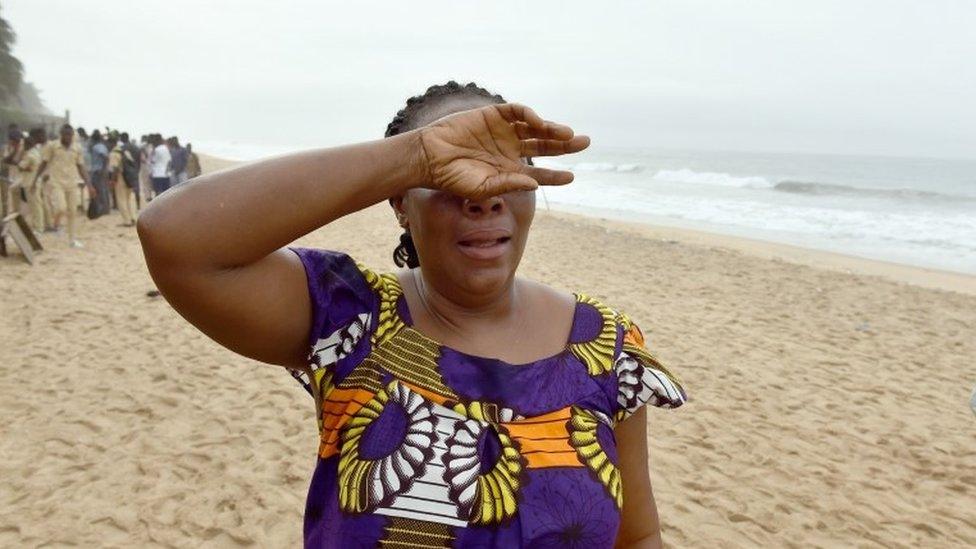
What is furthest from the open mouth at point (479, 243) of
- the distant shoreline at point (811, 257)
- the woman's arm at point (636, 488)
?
the distant shoreline at point (811, 257)

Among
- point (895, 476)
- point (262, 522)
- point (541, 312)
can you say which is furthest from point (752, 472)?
point (541, 312)

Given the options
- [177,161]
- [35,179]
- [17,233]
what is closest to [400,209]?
[17,233]

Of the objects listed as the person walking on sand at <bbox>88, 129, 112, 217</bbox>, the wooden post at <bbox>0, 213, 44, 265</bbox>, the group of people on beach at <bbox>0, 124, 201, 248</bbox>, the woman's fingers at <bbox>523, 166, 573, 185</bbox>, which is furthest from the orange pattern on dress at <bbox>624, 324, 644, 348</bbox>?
the person walking on sand at <bbox>88, 129, 112, 217</bbox>

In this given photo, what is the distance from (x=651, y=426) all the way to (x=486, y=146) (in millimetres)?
3971

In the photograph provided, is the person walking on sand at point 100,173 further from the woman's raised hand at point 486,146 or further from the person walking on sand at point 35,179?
the woman's raised hand at point 486,146

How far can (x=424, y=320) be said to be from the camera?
1.34m

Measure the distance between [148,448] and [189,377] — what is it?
1232mm

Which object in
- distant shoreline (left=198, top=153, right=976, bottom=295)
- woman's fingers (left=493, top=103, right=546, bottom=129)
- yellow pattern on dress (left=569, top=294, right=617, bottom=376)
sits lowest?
distant shoreline (left=198, top=153, right=976, bottom=295)

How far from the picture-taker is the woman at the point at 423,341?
1097 mm

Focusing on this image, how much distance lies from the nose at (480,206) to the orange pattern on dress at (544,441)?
405 mm

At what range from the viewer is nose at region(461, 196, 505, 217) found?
1263 mm

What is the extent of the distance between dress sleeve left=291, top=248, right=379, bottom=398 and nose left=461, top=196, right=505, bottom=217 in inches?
10.3

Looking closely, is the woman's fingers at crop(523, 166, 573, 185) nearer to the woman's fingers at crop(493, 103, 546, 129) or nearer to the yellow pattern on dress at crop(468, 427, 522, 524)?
the woman's fingers at crop(493, 103, 546, 129)

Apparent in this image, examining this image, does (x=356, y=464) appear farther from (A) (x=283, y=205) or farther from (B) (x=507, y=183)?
(B) (x=507, y=183)
